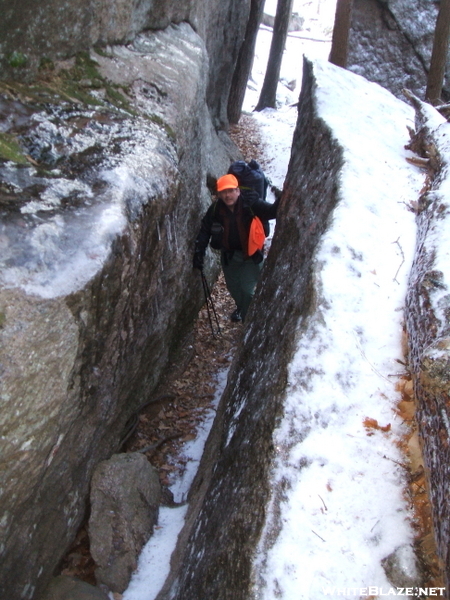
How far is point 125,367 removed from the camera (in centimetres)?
468

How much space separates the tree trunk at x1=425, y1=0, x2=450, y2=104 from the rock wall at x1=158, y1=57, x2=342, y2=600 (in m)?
6.35

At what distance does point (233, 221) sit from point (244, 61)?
33.2ft

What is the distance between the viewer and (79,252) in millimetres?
3447

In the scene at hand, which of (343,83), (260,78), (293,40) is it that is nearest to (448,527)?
(343,83)

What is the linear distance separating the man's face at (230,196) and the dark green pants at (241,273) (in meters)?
0.76

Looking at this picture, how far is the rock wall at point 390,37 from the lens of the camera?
50.0ft

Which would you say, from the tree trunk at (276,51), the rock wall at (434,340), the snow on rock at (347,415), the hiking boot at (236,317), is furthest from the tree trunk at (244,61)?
the rock wall at (434,340)

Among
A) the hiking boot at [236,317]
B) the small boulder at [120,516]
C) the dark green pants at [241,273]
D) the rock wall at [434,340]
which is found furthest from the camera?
the hiking boot at [236,317]

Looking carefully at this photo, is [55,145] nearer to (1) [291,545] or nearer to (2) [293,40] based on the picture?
(1) [291,545]

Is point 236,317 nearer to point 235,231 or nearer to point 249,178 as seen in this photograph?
point 235,231

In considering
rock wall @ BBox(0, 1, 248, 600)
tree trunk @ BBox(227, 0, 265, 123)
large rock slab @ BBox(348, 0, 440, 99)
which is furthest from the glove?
large rock slab @ BBox(348, 0, 440, 99)

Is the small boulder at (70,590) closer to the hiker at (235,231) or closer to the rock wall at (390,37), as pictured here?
the hiker at (235,231)

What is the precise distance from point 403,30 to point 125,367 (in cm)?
1553

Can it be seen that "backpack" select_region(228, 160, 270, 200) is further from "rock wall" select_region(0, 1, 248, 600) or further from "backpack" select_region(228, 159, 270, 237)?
"rock wall" select_region(0, 1, 248, 600)
